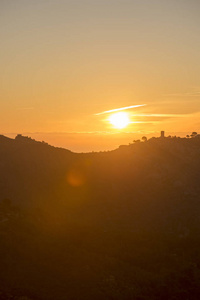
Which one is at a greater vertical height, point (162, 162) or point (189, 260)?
point (162, 162)

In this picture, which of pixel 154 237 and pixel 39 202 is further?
pixel 39 202

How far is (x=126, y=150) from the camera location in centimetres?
9594

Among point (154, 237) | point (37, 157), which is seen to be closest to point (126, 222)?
point (154, 237)

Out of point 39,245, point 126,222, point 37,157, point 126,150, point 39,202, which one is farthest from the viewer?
point 126,150

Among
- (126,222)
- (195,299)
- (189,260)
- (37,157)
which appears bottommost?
(195,299)

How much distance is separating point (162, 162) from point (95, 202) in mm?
26980

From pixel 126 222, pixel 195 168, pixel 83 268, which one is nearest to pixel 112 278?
pixel 83 268

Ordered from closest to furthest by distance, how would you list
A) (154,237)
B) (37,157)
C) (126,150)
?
(154,237) → (37,157) → (126,150)

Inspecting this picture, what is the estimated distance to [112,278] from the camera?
37719 mm

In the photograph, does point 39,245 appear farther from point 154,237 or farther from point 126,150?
point 126,150

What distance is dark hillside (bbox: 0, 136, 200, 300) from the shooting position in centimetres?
3672

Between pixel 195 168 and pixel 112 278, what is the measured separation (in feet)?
193

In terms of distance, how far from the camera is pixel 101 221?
61.9 m

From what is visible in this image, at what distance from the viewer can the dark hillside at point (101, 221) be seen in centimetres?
3672
